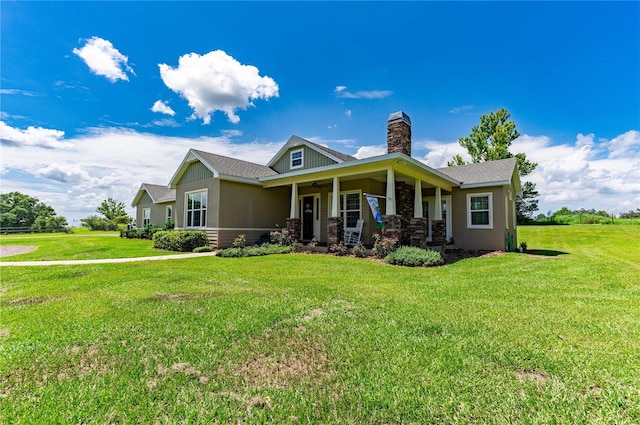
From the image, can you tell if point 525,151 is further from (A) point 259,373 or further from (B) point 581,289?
(A) point 259,373

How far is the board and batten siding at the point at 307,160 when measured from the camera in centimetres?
1302

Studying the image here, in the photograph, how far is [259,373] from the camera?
102 inches

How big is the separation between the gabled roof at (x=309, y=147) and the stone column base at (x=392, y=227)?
356 centimetres

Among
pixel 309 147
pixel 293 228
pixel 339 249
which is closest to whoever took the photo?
pixel 339 249

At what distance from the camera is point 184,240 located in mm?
12648

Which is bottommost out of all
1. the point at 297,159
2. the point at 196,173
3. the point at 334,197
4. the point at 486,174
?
the point at 334,197

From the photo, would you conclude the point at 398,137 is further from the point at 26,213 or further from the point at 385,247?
the point at 26,213

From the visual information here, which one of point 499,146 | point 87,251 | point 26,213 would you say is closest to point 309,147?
point 87,251

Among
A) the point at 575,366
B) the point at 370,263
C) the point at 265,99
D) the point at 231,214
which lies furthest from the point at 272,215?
the point at 575,366

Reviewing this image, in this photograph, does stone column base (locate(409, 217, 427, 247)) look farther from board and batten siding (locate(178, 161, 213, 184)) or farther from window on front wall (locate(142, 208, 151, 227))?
window on front wall (locate(142, 208, 151, 227))

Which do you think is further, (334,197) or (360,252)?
(334,197)

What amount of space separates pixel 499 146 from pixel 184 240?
2819cm

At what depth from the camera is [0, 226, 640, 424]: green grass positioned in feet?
6.98

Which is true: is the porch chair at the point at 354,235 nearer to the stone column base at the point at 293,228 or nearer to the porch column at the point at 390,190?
the stone column base at the point at 293,228
